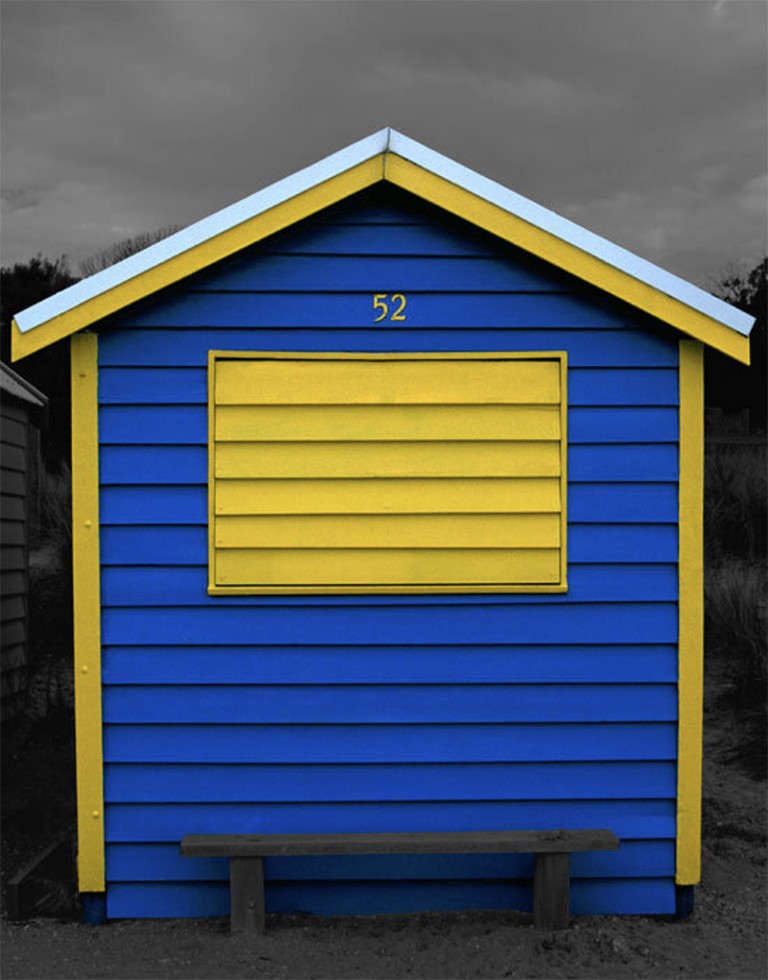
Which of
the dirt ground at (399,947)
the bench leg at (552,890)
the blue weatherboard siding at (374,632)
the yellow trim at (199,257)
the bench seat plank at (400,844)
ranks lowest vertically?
the dirt ground at (399,947)

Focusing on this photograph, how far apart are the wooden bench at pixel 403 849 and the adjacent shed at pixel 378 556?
0.14 metres

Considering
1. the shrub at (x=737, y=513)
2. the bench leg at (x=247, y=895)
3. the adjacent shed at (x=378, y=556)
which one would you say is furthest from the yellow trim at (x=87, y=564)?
the shrub at (x=737, y=513)

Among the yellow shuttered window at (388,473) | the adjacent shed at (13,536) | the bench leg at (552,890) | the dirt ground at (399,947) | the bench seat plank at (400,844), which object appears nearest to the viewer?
the dirt ground at (399,947)

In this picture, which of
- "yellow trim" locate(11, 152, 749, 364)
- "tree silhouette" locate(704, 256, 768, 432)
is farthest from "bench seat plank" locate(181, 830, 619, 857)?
"tree silhouette" locate(704, 256, 768, 432)

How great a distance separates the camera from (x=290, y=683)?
15.9 feet

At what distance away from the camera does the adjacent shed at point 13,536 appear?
8.99 meters

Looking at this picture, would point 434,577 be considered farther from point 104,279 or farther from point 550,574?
point 104,279

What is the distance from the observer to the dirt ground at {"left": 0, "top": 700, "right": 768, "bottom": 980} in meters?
4.44

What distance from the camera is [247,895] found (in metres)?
4.68

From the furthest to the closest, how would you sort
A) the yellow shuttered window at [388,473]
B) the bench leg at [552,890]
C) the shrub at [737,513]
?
the shrub at [737,513]
the yellow shuttered window at [388,473]
the bench leg at [552,890]

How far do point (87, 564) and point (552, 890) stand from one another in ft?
9.23

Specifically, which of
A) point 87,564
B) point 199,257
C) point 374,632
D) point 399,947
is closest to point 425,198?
point 199,257

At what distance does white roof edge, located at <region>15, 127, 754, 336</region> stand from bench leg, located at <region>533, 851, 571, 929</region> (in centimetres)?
276

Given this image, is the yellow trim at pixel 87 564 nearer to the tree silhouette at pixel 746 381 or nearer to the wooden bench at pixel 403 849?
the wooden bench at pixel 403 849
